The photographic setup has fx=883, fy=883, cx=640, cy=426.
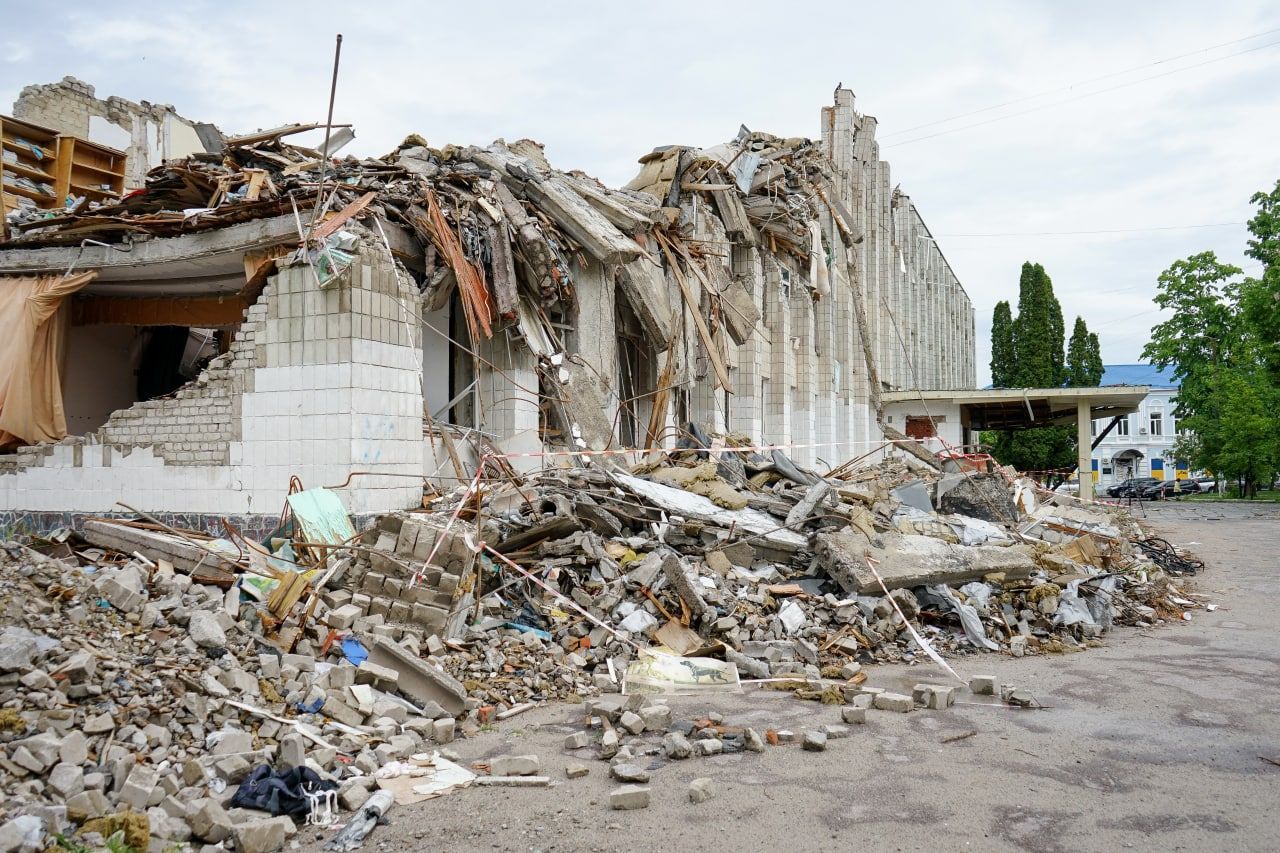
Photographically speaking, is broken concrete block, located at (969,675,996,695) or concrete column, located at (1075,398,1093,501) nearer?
broken concrete block, located at (969,675,996,695)

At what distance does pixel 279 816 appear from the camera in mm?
4230

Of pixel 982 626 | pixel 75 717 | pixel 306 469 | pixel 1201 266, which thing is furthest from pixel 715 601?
pixel 1201 266

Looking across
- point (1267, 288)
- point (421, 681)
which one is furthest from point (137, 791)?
point (1267, 288)

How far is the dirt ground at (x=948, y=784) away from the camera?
13.3 ft

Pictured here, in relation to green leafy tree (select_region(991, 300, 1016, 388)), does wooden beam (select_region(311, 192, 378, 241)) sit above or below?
below

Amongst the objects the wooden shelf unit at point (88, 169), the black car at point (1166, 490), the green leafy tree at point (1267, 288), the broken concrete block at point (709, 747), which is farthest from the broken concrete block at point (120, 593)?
the black car at point (1166, 490)

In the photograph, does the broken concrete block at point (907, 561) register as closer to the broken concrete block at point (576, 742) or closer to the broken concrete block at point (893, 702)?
the broken concrete block at point (893, 702)

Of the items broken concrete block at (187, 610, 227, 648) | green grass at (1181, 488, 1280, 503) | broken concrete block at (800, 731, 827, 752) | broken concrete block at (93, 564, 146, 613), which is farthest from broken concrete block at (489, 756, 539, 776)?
green grass at (1181, 488, 1280, 503)

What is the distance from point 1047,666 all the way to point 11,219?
504 inches

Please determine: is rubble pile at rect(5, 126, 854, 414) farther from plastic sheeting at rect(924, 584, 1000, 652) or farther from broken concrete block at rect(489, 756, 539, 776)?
broken concrete block at rect(489, 756, 539, 776)

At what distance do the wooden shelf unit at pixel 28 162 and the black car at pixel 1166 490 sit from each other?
39565mm

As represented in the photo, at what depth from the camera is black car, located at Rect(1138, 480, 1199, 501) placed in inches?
1590

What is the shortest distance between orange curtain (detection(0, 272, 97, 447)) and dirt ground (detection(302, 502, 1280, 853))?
7977 mm

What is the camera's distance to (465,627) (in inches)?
280
